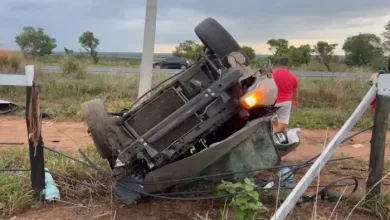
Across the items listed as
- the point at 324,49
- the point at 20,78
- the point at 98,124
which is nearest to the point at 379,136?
the point at 98,124

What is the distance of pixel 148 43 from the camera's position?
8.20 metres

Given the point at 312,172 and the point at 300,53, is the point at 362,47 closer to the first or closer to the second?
the point at 300,53

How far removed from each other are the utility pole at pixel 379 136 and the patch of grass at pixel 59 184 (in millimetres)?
2444

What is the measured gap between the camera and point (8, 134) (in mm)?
8633

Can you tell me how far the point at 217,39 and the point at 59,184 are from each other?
2.07m

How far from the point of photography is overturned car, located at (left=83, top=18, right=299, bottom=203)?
3916mm

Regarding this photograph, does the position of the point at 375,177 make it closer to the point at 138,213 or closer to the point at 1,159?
the point at 138,213

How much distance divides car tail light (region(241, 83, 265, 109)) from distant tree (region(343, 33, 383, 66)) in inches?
1151

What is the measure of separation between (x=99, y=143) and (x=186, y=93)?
2.89ft

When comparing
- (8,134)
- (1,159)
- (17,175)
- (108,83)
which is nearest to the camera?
(17,175)

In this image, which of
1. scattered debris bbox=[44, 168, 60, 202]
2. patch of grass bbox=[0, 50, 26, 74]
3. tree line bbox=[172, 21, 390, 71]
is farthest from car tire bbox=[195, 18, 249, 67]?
tree line bbox=[172, 21, 390, 71]

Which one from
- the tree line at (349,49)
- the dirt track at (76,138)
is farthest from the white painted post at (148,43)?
the tree line at (349,49)

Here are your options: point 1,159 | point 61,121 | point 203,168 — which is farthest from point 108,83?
point 203,168

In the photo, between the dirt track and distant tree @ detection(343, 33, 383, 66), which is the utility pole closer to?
the dirt track
